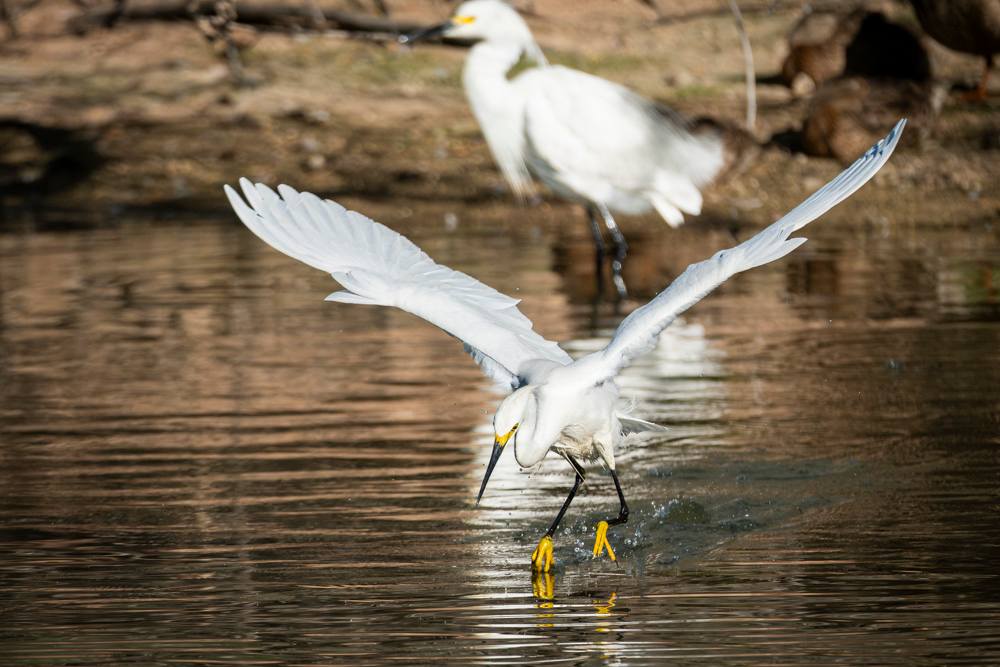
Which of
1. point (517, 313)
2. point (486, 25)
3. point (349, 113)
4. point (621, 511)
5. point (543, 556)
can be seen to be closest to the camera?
point (543, 556)

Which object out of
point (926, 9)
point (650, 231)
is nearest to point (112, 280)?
point (650, 231)

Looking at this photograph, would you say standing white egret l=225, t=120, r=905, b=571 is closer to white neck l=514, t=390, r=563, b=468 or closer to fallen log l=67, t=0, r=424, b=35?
white neck l=514, t=390, r=563, b=468

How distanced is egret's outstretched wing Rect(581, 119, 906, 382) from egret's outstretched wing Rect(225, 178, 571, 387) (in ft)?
1.97

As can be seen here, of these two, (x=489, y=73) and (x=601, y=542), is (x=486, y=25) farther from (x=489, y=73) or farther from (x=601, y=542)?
(x=601, y=542)

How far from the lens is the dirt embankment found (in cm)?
1642

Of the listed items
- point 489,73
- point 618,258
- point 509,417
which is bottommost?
point 618,258

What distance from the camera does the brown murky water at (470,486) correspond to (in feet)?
16.8

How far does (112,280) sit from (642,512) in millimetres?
7516

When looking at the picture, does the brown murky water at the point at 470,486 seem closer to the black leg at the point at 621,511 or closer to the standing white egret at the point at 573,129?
the black leg at the point at 621,511

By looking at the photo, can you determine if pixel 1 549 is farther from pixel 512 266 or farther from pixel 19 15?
pixel 19 15

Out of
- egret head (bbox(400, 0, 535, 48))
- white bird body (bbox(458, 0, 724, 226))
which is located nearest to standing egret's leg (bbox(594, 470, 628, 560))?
white bird body (bbox(458, 0, 724, 226))

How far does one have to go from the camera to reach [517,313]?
22.9 feet

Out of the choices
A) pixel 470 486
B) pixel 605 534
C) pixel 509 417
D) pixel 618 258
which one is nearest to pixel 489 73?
pixel 618 258

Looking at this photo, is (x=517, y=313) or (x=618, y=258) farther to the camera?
(x=618, y=258)
